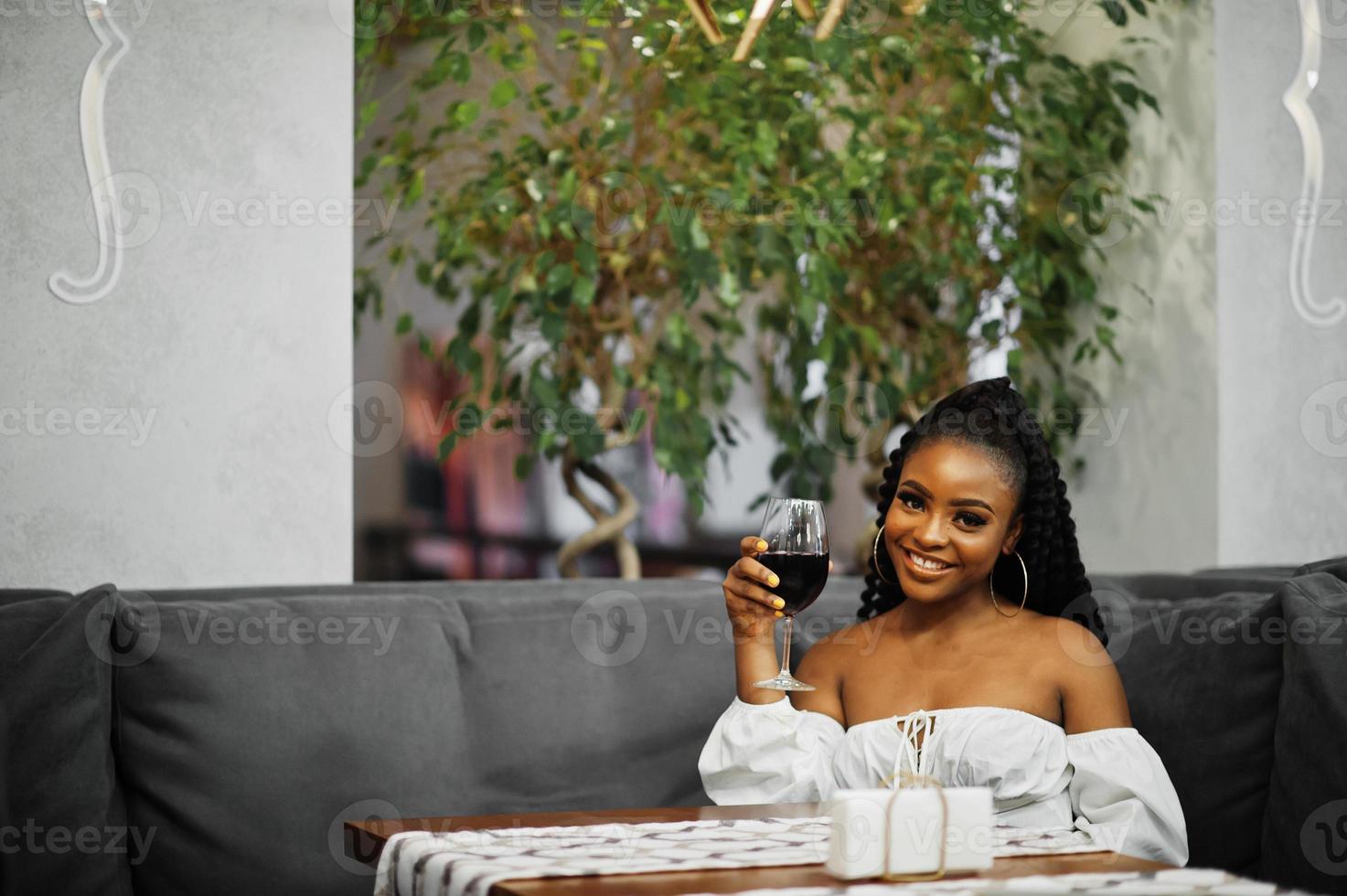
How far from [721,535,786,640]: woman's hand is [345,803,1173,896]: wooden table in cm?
20

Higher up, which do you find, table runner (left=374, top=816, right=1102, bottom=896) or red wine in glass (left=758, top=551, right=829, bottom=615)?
red wine in glass (left=758, top=551, right=829, bottom=615)

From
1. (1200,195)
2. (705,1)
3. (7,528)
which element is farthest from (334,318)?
(1200,195)

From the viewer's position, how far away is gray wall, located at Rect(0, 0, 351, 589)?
210 cm

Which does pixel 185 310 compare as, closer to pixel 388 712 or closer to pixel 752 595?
pixel 388 712

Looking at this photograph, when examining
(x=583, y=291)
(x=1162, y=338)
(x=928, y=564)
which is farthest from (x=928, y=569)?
(x=1162, y=338)

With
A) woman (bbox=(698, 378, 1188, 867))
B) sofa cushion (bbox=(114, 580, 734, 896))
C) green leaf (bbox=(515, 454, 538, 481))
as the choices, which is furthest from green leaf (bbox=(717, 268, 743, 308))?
woman (bbox=(698, 378, 1188, 867))

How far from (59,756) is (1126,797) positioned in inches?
52.4

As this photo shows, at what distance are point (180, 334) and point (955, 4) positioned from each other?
181 centimetres

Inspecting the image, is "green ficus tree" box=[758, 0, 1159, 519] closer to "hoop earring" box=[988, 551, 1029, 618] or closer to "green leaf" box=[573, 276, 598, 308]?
"green leaf" box=[573, 276, 598, 308]

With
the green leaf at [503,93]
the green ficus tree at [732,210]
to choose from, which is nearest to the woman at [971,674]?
the green ficus tree at [732,210]

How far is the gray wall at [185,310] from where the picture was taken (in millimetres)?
2104

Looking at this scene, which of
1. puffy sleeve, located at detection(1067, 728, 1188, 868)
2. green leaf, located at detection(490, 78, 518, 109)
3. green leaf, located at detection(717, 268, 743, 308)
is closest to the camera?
puffy sleeve, located at detection(1067, 728, 1188, 868)

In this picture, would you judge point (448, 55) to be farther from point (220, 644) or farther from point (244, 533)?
point (220, 644)

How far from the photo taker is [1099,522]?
314cm
